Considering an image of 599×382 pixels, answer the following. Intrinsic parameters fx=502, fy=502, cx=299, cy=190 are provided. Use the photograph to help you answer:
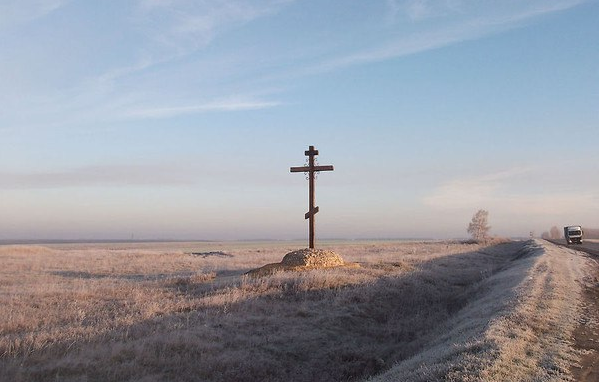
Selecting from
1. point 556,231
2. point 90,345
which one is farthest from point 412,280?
point 556,231

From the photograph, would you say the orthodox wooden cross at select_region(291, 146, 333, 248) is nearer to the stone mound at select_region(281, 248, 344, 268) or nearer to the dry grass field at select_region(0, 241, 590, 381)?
the stone mound at select_region(281, 248, 344, 268)

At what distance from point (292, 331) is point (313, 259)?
36.1 ft

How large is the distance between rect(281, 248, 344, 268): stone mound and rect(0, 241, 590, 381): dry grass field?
2707mm

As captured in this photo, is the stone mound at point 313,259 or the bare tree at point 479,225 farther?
the bare tree at point 479,225

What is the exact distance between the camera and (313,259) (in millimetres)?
24141

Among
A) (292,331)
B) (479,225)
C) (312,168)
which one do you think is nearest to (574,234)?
(479,225)

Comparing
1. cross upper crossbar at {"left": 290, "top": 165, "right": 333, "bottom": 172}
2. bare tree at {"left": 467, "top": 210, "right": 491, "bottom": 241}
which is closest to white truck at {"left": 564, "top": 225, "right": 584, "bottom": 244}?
bare tree at {"left": 467, "top": 210, "right": 491, "bottom": 241}

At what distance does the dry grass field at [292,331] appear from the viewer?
9.23 meters

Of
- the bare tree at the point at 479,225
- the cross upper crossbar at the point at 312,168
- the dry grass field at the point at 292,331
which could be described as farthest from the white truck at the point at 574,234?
the cross upper crossbar at the point at 312,168

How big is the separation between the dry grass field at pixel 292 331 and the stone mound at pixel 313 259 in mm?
2707

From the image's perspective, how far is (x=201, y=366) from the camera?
10.4m

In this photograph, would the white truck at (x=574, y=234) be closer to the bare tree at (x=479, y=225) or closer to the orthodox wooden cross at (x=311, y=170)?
the bare tree at (x=479, y=225)

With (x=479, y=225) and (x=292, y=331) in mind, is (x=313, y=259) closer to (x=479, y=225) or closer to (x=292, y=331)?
(x=292, y=331)

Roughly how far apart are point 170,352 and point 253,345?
6.88 feet
